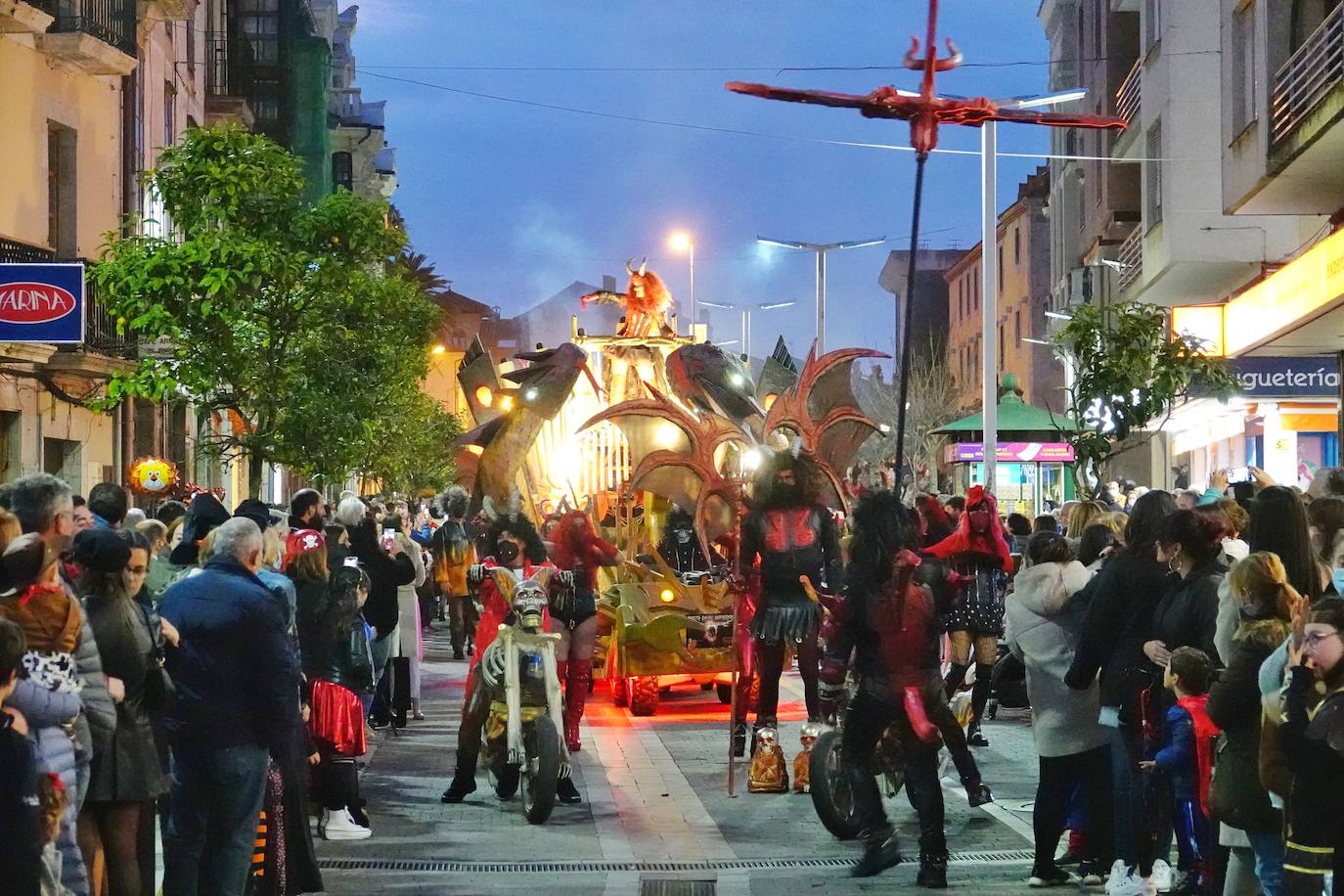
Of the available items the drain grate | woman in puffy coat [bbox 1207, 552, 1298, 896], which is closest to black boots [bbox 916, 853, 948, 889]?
the drain grate

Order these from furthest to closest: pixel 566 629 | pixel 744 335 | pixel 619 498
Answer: pixel 744 335 → pixel 619 498 → pixel 566 629

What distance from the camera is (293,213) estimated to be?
2438 cm

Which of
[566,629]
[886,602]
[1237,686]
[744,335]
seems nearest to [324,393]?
[566,629]

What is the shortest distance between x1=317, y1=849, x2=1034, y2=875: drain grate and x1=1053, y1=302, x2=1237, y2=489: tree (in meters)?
13.7

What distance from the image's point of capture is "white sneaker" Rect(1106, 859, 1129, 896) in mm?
8898

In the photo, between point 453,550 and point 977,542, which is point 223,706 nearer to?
point 977,542

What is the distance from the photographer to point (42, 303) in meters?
14.8

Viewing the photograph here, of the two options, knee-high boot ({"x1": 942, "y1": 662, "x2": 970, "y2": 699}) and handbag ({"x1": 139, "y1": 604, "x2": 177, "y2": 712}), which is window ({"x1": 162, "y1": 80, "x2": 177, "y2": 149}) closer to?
knee-high boot ({"x1": 942, "y1": 662, "x2": 970, "y2": 699})

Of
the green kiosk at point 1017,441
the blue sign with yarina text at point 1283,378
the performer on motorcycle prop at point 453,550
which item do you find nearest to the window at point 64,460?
the performer on motorcycle prop at point 453,550

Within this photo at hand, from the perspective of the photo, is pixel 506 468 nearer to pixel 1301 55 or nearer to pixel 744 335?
pixel 1301 55

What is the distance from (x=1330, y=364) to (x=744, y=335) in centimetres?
4691

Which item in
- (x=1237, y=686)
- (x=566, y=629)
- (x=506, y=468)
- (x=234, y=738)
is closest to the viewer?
(x=1237, y=686)

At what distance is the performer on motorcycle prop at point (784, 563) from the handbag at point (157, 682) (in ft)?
17.2

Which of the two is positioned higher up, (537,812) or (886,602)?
(886,602)
